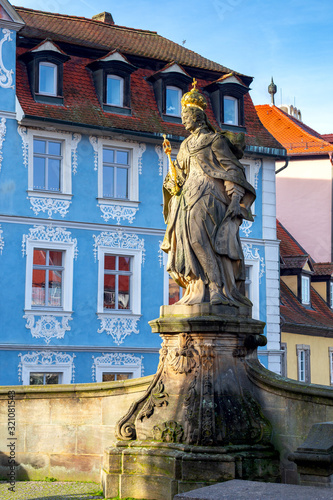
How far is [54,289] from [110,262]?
5.79 ft

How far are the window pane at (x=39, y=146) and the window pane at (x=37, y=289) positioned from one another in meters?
2.95

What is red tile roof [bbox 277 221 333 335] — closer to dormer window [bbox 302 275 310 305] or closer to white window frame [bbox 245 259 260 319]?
dormer window [bbox 302 275 310 305]

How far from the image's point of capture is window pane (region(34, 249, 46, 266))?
20891mm

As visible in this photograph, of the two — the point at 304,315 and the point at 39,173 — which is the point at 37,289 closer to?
the point at 39,173

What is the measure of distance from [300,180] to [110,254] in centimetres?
1351

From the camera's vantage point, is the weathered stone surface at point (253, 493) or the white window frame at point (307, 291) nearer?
the weathered stone surface at point (253, 493)

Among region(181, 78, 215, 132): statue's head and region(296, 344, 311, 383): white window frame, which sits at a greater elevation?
region(181, 78, 215, 132): statue's head

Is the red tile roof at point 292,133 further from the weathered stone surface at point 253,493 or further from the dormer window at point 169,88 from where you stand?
the weathered stone surface at point 253,493

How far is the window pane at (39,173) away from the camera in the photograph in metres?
21.1

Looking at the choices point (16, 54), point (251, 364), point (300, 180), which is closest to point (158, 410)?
point (251, 364)

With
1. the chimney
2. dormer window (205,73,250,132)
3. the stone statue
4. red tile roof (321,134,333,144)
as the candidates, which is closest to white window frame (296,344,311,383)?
dormer window (205,73,250,132)

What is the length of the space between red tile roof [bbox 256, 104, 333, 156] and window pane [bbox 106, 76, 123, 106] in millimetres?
11808

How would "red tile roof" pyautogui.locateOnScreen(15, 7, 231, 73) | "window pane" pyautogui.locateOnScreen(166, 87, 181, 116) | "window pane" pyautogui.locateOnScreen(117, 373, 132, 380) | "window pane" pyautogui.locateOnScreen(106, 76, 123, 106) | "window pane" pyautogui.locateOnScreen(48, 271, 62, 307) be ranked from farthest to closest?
"window pane" pyautogui.locateOnScreen(166, 87, 181, 116) → "red tile roof" pyautogui.locateOnScreen(15, 7, 231, 73) → "window pane" pyautogui.locateOnScreen(106, 76, 123, 106) → "window pane" pyautogui.locateOnScreen(117, 373, 132, 380) → "window pane" pyautogui.locateOnScreen(48, 271, 62, 307)

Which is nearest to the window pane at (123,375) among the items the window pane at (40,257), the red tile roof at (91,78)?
the window pane at (40,257)
